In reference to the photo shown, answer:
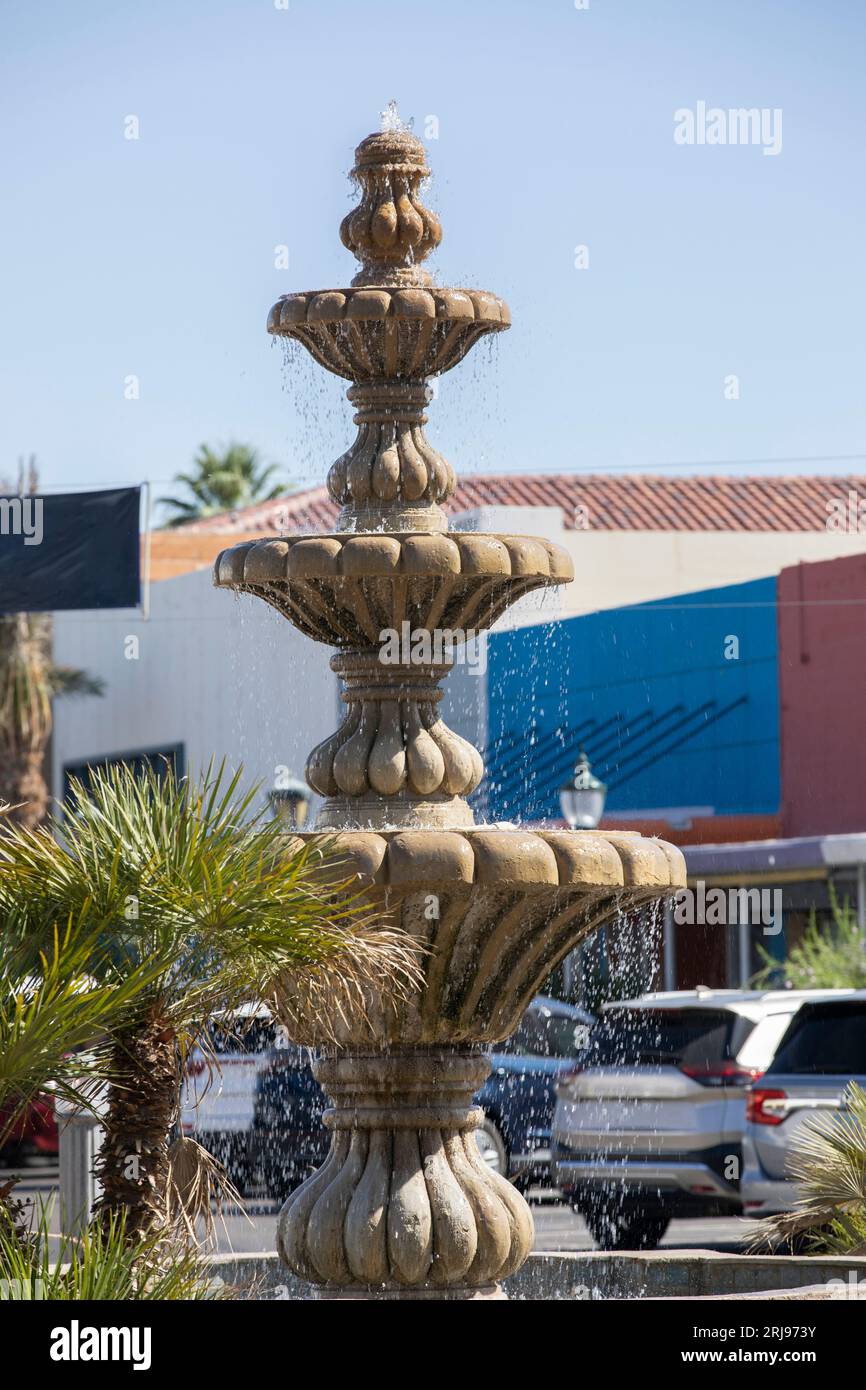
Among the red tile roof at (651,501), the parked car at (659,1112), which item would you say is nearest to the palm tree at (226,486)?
the red tile roof at (651,501)

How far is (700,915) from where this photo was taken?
26906 mm

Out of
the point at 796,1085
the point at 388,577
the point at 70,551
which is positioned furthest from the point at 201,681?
the point at 388,577

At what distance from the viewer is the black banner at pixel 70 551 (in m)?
19.9

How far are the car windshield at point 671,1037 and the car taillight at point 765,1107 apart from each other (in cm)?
53

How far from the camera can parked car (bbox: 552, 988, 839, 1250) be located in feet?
43.8

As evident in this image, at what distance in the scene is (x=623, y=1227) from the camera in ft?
44.3

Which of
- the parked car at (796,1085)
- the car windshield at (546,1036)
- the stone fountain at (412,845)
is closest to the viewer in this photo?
the stone fountain at (412,845)

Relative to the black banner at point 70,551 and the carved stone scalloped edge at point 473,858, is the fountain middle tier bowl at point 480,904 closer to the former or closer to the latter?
the carved stone scalloped edge at point 473,858

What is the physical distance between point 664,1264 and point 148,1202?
3.44m

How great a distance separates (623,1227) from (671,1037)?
1.23m

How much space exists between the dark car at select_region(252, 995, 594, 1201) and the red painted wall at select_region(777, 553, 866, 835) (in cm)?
1018
